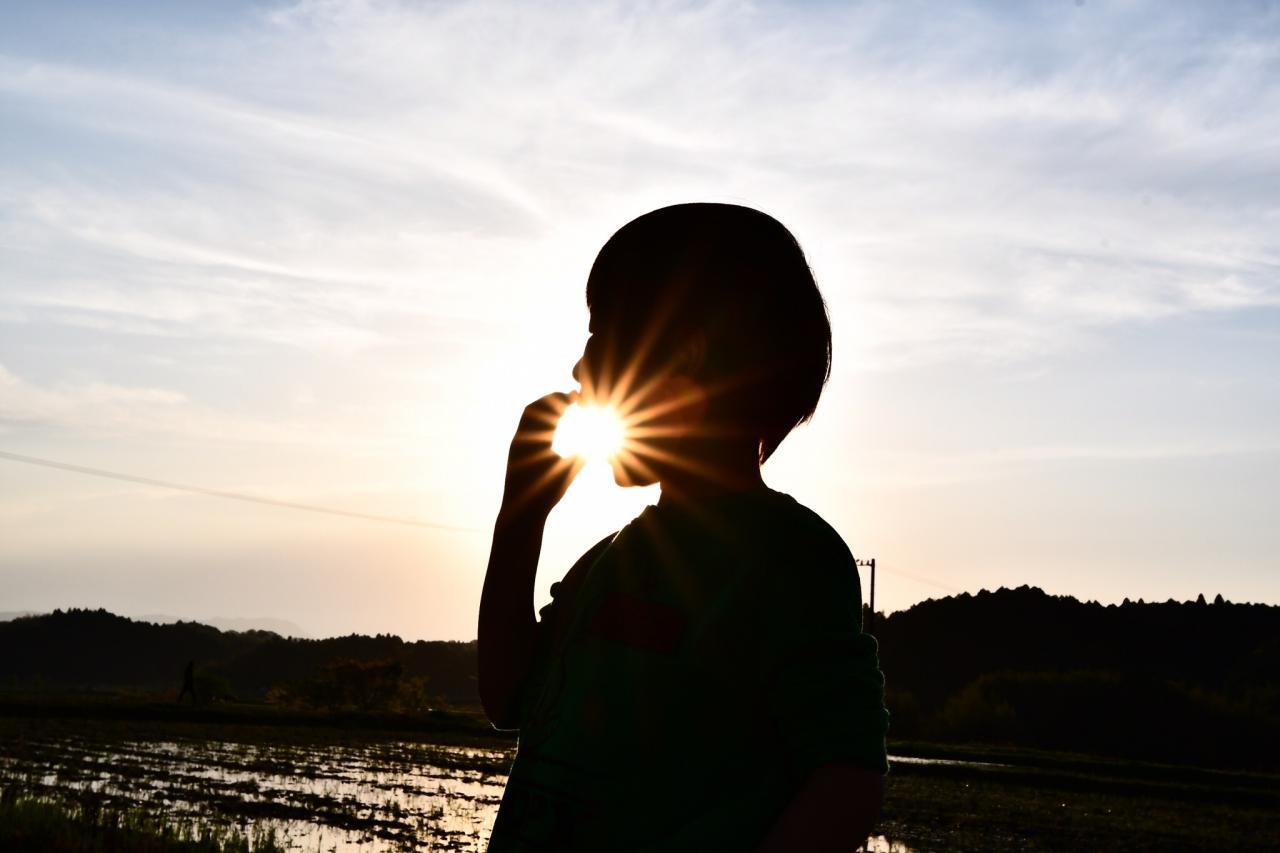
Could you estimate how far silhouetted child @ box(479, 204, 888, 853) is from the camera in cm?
108

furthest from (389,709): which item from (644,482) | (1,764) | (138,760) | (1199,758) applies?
(644,482)

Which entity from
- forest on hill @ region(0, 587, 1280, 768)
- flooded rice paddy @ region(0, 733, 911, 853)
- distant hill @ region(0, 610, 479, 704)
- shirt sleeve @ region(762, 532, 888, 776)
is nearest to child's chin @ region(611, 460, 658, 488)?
shirt sleeve @ region(762, 532, 888, 776)

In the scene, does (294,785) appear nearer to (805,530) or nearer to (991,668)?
(805,530)

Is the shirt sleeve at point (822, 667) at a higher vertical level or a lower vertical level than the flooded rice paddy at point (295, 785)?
higher

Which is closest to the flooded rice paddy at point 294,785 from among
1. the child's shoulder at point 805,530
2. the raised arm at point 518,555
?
the raised arm at point 518,555

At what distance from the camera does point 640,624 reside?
3.76 ft

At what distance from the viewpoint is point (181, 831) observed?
13156 mm

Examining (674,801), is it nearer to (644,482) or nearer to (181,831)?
(644,482)

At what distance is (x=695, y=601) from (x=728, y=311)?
12.3 inches

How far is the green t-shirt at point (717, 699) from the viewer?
108 centimetres

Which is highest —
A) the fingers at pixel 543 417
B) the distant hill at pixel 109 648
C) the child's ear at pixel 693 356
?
the child's ear at pixel 693 356

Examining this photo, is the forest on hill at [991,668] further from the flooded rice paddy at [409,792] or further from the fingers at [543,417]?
the fingers at [543,417]

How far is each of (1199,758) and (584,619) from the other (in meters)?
55.0

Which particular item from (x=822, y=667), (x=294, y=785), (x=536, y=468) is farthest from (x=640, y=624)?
(x=294, y=785)
